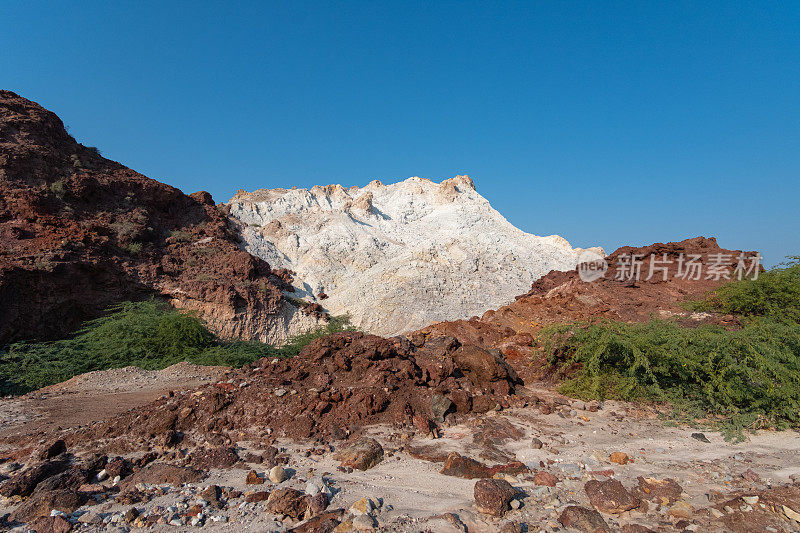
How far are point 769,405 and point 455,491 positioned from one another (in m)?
5.00

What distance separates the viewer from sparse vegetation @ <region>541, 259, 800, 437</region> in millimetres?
4988

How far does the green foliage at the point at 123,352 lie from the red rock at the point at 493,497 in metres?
8.50

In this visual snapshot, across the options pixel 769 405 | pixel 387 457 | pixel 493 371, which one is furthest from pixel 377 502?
pixel 769 405

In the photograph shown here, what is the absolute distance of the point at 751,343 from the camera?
5395 mm

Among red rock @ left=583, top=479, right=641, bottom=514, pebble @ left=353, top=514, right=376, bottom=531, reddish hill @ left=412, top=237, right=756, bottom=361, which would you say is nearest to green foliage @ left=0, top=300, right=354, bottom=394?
reddish hill @ left=412, top=237, right=756, bottom=361

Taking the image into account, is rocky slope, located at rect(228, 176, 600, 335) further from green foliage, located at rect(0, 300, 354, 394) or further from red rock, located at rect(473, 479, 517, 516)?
red rock, located at rect(473, 479, 517, 516)

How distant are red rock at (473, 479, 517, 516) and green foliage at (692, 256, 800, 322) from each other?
9528mm

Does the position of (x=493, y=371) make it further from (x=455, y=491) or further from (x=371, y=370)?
(x=455, y=491)

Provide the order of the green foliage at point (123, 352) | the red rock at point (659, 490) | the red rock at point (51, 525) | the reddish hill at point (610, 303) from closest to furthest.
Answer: the red rock at point (51, 525), the red rock at point (659, 490), the green foliage at point (123, 352), the reddish hill at point (610, 303)

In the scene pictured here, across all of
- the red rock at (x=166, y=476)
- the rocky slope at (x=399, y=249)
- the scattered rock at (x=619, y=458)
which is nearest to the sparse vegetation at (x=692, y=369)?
the scattered rock at (x=619, y=458)

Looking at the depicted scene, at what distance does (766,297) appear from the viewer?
30.0 feet

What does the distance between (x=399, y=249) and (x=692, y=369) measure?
76.9 ft

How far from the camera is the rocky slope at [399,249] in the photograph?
20.9 m

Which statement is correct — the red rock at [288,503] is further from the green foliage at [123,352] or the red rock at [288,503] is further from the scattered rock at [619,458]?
the green foliage at [123,352]
